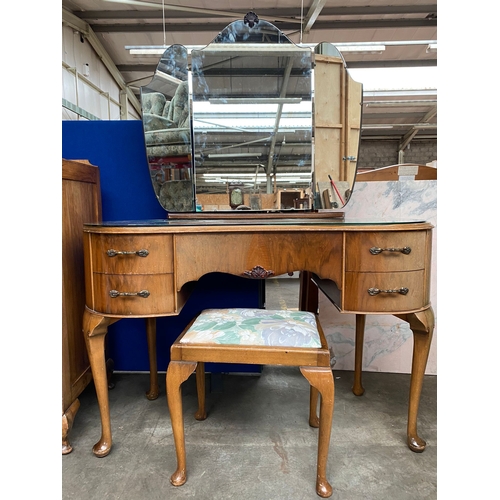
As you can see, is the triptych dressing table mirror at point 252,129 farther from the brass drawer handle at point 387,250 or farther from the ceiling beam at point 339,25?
the ceiling beam at point 339,25

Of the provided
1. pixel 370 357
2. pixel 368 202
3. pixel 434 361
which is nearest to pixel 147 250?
pixel 368 202

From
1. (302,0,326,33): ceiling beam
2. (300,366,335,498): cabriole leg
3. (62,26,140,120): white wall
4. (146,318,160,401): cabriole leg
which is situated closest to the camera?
(300,366,335,498): cabriole leg

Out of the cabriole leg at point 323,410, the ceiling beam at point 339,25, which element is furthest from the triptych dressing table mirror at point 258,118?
the ceiling beam at point 339,25

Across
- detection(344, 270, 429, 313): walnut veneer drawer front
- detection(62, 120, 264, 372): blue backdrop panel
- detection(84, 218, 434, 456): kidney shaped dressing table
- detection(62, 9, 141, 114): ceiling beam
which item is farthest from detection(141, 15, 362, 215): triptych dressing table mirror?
detection(62, 9, 141, 114): ceiling beam

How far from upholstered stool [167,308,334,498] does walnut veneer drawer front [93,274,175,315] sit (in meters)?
0.15

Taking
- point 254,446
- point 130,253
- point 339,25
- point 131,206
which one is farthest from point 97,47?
point 254,446

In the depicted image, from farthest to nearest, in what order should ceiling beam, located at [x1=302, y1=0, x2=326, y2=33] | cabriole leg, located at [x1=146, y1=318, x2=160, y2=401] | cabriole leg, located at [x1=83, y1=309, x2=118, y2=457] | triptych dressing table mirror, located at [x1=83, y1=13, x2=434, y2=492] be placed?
ceiling beam, located at [x1=302, y1=0, x2=326, y2=33] < cabriole leg, located at [x1=146, y1=318, x2=160, y2=401] < triptych dressing table mirror, located at [x1=83, y1=13, x2=434, y2=492] < cabriole leg, located at [x1=83, y1=309, x2=118, y2=457]

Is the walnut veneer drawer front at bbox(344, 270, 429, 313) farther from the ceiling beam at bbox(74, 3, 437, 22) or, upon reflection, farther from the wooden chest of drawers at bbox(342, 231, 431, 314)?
the ceiling beam at bbox(74, 3, 437, 22)

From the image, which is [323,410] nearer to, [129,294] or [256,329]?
[256,329]

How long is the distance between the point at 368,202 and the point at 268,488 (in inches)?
57.2

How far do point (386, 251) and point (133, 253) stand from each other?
0.85m

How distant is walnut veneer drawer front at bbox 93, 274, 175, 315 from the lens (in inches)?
45.1

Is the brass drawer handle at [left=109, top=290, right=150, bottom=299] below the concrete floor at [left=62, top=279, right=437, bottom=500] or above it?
above

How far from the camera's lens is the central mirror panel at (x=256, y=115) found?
1561mm
